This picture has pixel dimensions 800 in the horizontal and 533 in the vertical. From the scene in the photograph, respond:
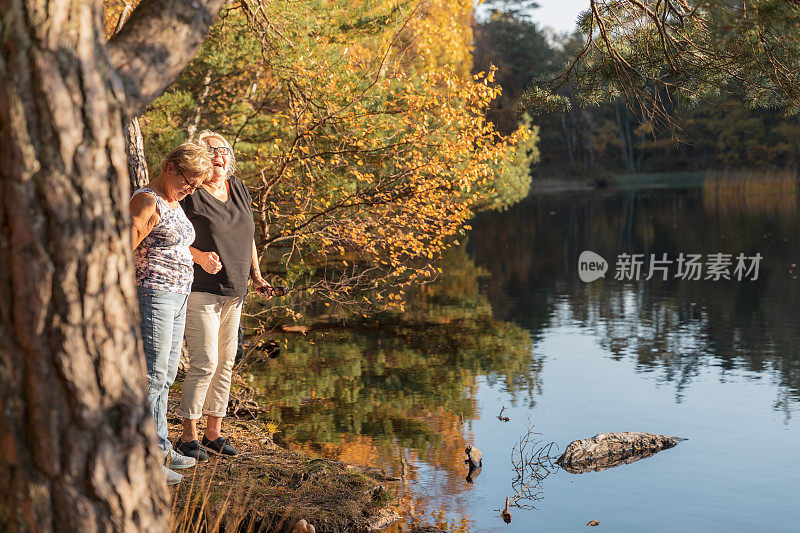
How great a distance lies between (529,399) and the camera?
27.2ft

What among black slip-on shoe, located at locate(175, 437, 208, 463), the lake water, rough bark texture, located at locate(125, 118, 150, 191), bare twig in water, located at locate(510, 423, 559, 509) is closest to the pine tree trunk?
black slip-on shoe, located at locate(175, 437, 208, 463)

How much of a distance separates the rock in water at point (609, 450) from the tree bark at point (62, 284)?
4.68 m

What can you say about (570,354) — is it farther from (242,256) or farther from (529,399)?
(242,256)

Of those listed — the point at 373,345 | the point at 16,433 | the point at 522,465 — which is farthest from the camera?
the point at 373,345

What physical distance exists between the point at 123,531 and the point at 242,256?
2.57 meters

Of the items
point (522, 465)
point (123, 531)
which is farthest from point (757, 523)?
point (123, 531)

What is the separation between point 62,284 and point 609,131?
206ft

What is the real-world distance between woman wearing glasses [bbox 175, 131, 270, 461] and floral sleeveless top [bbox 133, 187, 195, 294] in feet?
1.10

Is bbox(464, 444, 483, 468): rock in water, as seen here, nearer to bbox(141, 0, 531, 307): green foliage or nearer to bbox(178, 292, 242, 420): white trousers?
bbox(141, 0, 531, 307): green foliage

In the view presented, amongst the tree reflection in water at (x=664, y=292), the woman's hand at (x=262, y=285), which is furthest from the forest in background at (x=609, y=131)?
the woman's hand at (x=262, y=285)

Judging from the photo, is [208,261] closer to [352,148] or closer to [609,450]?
[609,450]

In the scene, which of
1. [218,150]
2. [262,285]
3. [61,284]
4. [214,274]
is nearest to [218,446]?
[262,285]

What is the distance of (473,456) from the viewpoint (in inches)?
247

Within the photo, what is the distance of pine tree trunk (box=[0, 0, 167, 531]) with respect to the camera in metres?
2.07
